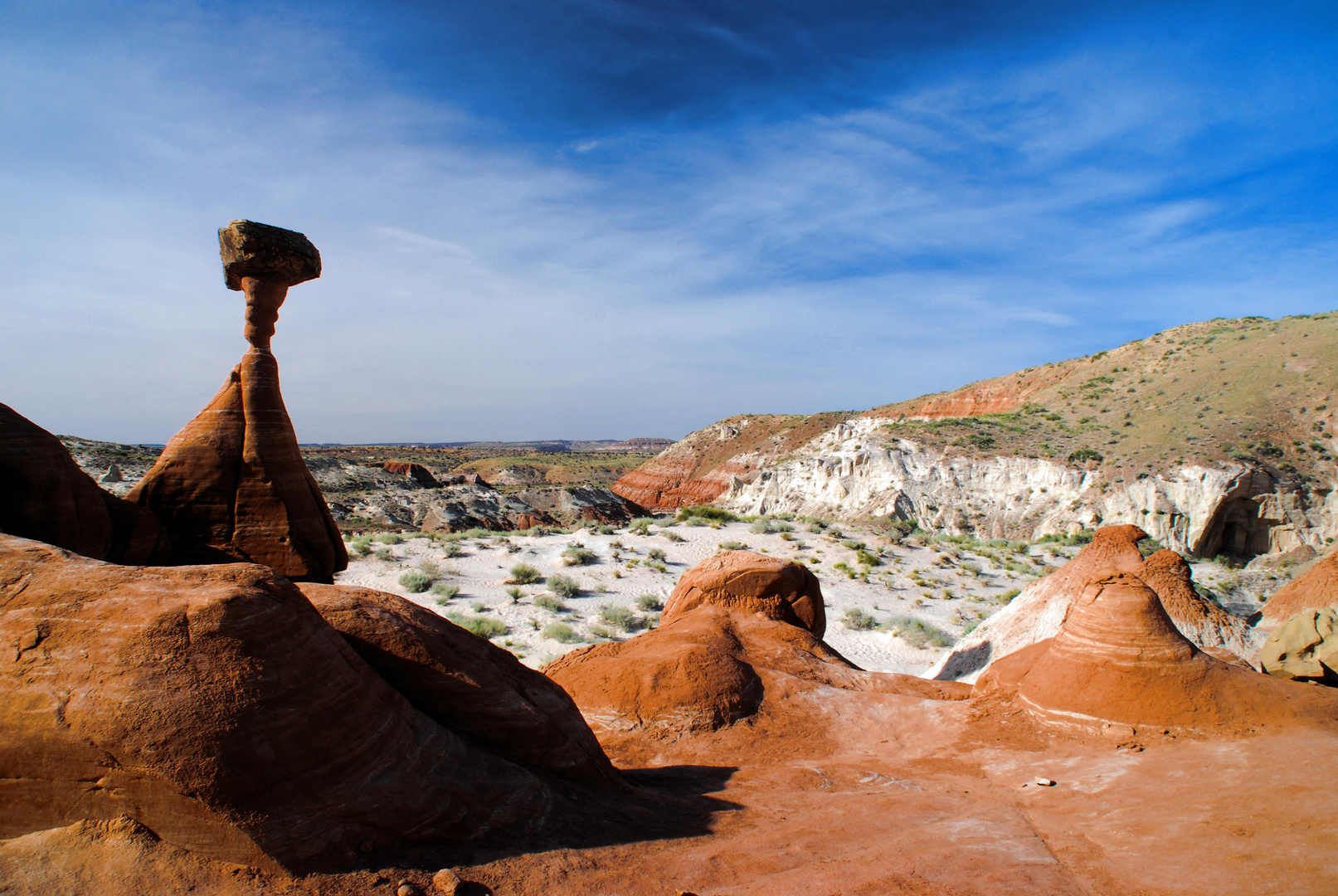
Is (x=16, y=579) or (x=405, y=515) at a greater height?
(x=16, y=579)

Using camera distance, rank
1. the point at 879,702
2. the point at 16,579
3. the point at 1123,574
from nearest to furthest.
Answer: the point at 16,579, the point at 1123,574, the point at 879,702

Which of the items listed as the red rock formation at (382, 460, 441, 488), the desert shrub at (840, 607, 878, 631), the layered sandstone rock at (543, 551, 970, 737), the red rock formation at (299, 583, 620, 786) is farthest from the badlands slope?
the red rock formation at (299, 583, 620, 786)

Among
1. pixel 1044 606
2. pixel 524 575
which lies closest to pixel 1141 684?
pixel 1044 606

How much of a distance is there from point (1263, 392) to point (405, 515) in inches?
1996

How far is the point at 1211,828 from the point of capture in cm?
458

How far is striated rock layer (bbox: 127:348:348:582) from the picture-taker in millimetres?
9266

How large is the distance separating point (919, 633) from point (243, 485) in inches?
623

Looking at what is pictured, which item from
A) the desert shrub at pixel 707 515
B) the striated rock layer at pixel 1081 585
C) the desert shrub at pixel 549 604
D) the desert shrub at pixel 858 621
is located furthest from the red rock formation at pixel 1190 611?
the desert shrub at pixel 707 515

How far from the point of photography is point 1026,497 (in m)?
34.3

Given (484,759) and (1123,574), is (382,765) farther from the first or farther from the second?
(1123,574)

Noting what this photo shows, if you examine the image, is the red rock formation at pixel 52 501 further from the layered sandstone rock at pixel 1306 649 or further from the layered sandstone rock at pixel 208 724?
the layered sandstone rock at pixel 1306 649

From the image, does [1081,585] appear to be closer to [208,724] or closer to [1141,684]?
[1141,684]

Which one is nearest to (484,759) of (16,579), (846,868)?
(846,868)

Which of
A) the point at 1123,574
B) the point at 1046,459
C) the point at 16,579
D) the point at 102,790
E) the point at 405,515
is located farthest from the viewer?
the point at 405,515
